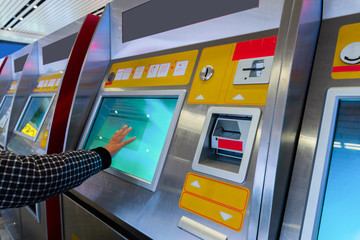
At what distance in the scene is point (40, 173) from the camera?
101 centimetres

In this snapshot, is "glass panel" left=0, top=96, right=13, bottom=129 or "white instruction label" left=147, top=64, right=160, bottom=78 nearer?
"white instruction label" left=147, top=64, right=160, bottom=78

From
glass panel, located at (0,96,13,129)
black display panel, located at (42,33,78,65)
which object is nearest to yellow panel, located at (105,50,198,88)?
black display panel, located at (42,33,78,65)

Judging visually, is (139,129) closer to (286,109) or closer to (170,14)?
(170,14)

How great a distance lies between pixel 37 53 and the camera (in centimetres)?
276

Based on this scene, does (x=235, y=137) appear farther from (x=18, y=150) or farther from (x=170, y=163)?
(x=18, y=150)

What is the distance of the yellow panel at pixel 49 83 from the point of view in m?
2.34

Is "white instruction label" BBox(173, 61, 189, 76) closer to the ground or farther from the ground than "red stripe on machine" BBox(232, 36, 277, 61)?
closer to the ground

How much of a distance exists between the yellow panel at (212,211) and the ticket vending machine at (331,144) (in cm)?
14

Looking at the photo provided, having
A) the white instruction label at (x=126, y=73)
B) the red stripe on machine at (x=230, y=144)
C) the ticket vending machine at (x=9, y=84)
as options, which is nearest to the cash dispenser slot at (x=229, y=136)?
the red stripe on machine at (x=230, y=144)

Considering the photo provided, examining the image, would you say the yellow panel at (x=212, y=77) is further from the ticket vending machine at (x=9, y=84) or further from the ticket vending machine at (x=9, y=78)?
the ticket vending machine at (x=9, y=78)

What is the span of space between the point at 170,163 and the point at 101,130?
657mm

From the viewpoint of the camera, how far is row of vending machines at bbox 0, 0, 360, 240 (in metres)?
0.68

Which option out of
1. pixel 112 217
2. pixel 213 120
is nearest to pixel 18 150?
pixel 112 217

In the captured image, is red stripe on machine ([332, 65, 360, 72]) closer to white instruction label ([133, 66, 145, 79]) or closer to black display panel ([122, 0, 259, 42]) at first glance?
black display panel ([122, 0, 259, 42])
